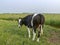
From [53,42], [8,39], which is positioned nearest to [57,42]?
[53,42]

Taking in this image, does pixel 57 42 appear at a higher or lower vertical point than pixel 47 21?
higher

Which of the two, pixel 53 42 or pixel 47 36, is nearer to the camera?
pixel 53 42

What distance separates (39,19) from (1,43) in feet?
10.9

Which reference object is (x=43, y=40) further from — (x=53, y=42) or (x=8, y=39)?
(x=8, y=39)

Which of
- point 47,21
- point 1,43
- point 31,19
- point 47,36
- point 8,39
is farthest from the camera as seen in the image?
point 47,21

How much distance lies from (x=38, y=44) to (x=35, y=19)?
5.95 ft

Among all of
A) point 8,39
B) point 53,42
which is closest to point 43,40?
point 53,42

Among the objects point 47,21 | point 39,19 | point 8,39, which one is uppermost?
point 39,19

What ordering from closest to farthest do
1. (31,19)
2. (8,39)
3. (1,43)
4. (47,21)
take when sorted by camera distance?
(1,43) < (8,39) < (31,19) < (47,21)

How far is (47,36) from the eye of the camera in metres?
16.7

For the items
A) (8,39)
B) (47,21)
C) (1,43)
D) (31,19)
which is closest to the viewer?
(1,43)

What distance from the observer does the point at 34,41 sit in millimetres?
14312

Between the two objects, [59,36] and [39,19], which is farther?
[59,36]

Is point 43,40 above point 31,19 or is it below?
below
